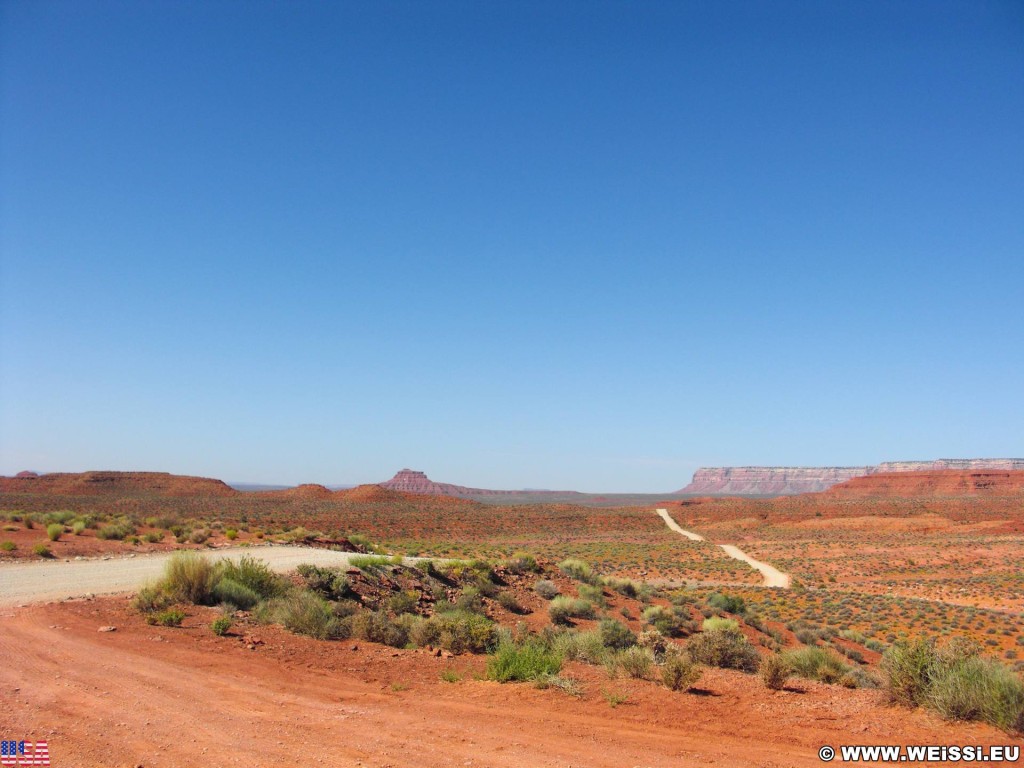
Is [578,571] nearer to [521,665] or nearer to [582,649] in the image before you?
[582,649]

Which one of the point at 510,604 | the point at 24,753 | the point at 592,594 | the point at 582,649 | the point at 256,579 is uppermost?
the point at 24,753

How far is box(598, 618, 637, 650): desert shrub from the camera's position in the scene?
1385cm

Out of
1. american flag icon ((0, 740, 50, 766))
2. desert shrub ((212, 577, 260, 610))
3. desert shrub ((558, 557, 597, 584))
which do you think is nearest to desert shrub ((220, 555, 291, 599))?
desert shrub ((212, 577, 260, 610))

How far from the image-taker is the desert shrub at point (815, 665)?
35.0 ft

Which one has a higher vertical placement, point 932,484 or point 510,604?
point 510,604

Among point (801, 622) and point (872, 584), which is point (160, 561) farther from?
point (872, 584)

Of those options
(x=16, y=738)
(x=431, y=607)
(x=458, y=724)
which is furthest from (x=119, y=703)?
(x=431, y=607)

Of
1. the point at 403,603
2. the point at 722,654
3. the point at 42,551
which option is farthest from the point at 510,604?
the point at 42,551

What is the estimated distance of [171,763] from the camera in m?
5.96

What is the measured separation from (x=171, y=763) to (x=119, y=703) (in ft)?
6.49

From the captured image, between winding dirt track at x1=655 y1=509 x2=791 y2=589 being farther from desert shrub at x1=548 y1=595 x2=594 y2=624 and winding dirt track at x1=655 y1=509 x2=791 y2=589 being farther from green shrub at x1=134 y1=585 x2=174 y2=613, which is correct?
green shrub at x1=134 y1=585 x2=174 y2=613

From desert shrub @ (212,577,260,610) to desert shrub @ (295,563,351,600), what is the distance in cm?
189

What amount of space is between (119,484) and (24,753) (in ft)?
414

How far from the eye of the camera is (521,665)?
974 centimetres
